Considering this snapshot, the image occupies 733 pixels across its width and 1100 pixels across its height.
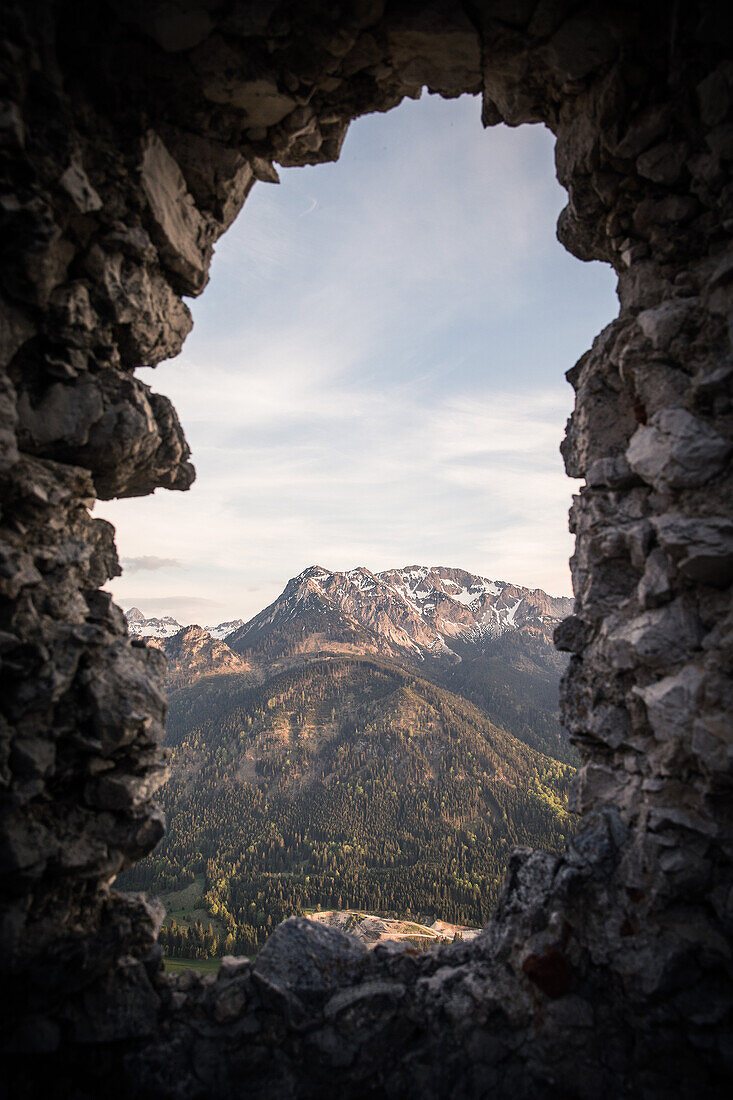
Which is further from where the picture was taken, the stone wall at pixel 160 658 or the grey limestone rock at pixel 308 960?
the grey limestone rock at pixel 308 960

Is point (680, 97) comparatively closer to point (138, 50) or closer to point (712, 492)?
point (712, 492)

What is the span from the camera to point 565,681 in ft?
31.1

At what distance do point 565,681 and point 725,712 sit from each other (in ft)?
10.4

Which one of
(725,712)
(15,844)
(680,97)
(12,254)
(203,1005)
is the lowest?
(203,1005)

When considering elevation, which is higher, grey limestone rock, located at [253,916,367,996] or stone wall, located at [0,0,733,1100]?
stone wall, located at [0,0,733,1100]

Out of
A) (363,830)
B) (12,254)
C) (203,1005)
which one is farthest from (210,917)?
(12,254)

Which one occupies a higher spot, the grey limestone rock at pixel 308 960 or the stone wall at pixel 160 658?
the stone wall at pixel 160 658

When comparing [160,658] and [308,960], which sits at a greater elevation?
[160,658]

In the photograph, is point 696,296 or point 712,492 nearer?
point 712,492

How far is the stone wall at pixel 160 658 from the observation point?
21.1 ft

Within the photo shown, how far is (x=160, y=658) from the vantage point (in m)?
8.41

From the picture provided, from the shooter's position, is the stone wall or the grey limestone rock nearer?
the stone wall

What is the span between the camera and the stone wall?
6.45 meters

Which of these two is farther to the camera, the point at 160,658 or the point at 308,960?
the point at 308,960
